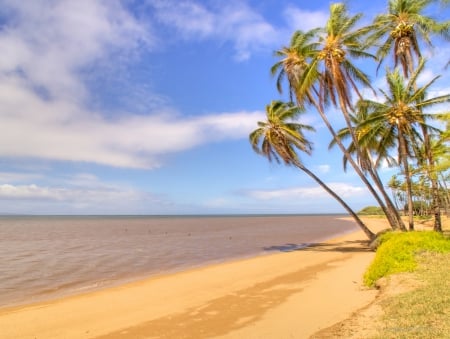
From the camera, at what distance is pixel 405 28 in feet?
61.3

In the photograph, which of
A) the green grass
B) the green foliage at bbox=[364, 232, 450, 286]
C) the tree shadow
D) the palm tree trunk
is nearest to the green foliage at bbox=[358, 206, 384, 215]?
the tree shadow

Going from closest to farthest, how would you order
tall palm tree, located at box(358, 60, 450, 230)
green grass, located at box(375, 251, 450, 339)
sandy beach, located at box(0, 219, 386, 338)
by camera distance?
green grass, located at box(375, 251, 450, 339), sandy beach, located at box(0, 219, 386, 338), tall palm tree, located at box(358, 60, 450, 230)

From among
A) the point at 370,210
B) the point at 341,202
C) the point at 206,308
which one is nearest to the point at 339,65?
the point at 341,202

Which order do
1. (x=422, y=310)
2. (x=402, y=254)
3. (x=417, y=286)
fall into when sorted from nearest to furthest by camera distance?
1. (x=422, y=310)
2. (x=417, y=286)
3. (x=402, y=254)

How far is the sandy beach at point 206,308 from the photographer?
7.07 metres

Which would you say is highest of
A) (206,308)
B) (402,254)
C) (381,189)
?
(381,189)

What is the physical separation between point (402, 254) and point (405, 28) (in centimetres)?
1435

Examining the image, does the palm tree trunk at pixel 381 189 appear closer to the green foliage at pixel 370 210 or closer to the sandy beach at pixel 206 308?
the sandy beach at pixel 206 308

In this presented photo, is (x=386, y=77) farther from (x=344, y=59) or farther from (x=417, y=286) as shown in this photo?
(x=417, y=286)

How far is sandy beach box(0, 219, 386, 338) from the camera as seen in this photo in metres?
7.07

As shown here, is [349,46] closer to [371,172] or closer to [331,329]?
[371,172]

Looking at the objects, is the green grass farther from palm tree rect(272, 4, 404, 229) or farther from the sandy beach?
palm tree rect(272, 4, 404, 229)

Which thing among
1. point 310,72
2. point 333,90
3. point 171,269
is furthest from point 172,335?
point 333,90

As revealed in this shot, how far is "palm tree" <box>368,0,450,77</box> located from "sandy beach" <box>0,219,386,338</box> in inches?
535
